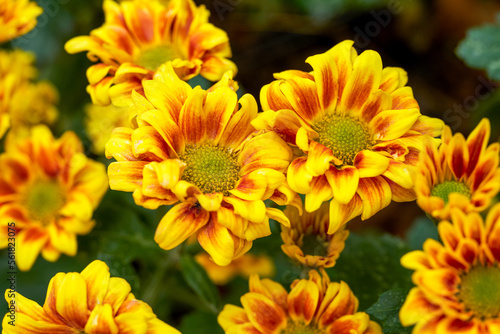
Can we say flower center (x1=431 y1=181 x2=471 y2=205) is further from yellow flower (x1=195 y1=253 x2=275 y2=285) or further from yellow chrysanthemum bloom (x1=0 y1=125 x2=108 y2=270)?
yellow flower (x1=195 y1=253 x2=275 y2=285)

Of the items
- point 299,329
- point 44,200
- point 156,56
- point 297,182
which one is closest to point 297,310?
point 299,329

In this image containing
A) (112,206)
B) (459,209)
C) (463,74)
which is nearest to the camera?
(459,209)

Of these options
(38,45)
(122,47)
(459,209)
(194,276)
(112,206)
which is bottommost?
(38,45)

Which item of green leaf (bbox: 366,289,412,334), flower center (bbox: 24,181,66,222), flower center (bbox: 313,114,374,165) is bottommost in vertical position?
flower center (bbox: 24,181,66,222)

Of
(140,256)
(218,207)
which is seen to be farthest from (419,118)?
(140,256)

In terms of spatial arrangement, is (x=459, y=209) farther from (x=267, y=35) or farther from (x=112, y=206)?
(x=267, y=35)

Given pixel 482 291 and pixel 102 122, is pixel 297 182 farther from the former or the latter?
pixel 102 122

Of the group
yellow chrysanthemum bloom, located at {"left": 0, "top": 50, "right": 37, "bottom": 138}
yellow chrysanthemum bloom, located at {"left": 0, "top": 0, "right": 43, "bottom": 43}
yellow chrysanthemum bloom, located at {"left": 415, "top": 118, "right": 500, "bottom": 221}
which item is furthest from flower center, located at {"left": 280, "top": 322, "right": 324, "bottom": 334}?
yellow chrysanthemum bloom, located at {"left": 0, "top": 0, "right": 43, "bottom": 43}
